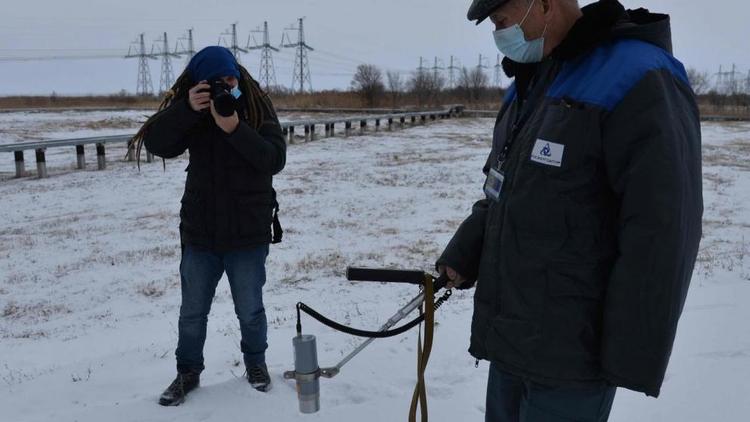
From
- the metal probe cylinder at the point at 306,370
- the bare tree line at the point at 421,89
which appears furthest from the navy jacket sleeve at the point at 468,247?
the bare tree line at the point at 421,89

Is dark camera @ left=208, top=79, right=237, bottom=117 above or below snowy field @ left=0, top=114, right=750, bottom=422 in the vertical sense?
above

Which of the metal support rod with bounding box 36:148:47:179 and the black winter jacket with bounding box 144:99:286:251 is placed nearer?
the black winter jacket with bounding box 144:99:286:251

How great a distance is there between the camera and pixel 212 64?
11.0 feet

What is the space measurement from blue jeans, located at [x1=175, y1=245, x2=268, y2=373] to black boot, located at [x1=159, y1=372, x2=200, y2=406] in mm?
40

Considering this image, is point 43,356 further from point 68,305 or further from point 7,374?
point 68,305

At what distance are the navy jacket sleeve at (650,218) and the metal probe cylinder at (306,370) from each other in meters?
1.18

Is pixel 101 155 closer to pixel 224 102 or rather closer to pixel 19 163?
pixel 19 163

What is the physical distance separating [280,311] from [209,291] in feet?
6.88

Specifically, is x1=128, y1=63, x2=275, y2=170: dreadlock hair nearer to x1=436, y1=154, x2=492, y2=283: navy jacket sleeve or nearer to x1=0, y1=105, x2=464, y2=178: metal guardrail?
x1=0, y1=105, x2=464, y2=178: metal guardrail

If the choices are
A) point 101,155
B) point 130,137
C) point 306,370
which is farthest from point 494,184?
point 130,137

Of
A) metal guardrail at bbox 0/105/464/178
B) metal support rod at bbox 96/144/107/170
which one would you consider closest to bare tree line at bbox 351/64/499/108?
metal guardrail at bbox 0/105/464/178

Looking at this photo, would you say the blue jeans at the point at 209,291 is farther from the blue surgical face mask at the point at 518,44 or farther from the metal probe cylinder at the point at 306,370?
the blue surgical face mask at the point at 518,44

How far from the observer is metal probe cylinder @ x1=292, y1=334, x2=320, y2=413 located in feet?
8.10

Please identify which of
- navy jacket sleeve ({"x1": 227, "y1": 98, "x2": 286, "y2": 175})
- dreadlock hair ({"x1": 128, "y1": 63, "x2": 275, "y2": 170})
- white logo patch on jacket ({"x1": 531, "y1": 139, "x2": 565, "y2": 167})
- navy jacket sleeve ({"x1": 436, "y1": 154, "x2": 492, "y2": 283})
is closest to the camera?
white logo patch on jacket ({"x1": 531, "y1": 139, "x2": 565, "y2": 167})
